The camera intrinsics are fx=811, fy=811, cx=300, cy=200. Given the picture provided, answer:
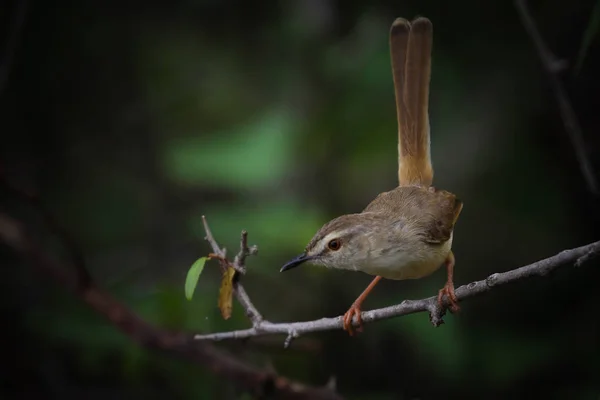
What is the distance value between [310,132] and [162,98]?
1.62 meters

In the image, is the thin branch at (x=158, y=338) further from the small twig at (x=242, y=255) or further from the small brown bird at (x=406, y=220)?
the small twig at (x=242, y=255)

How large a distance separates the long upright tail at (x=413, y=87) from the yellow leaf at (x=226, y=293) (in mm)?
1158

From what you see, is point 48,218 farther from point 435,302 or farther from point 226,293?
point 435,302

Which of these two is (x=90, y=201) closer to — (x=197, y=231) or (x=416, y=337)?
(x=197, y=231)

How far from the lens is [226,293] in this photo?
9.69ft

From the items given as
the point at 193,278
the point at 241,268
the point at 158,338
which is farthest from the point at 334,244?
the point at 158,338

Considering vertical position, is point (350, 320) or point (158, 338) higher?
point (158, 338)

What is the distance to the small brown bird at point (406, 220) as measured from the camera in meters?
3.09

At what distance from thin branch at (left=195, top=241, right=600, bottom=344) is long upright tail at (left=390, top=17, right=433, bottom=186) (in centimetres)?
110

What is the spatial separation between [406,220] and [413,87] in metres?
0.66

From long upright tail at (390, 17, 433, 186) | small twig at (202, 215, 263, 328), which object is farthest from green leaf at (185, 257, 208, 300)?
long upright tail at (390, 17, 433, 186)

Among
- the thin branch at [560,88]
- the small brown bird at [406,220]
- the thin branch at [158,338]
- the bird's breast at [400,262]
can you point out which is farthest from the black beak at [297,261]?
the thin branch at [560,88]

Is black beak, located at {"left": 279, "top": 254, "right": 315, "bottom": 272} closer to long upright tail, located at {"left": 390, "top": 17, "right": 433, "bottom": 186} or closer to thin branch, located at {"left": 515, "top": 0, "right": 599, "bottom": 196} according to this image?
long upright tail, located at {"left": 390, "top": 17, "right": 433, "bottom": 186}

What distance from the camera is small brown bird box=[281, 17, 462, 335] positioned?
3.09m
